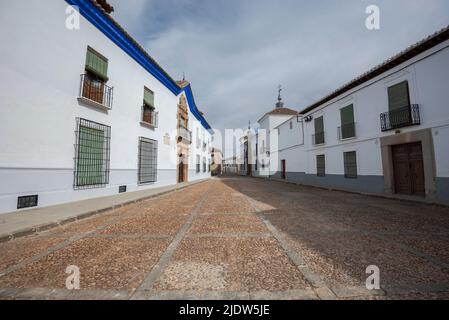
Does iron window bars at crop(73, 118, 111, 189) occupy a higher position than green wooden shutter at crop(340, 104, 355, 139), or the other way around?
green wooden shutter at crop(340, 104, 355, 139)

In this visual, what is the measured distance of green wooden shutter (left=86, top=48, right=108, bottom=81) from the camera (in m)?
7.20

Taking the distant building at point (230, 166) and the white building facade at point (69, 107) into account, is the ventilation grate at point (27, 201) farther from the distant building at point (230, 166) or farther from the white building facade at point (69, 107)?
the distant building at point (230, 166)

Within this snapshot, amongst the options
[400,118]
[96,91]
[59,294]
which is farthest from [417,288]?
[400,118]

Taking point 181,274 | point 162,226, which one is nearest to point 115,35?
point 162,226

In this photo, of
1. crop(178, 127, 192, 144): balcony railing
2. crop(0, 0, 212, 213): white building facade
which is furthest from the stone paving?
crop(178, 127, 192, 144): balcony railing

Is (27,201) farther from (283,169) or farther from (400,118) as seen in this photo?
(283,169)

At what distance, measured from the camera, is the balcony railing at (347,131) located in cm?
1166

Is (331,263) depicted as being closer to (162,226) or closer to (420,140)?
(162,226)

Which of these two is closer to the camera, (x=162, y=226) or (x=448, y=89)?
(x=162, y=226)

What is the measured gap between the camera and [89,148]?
7191 millimetres

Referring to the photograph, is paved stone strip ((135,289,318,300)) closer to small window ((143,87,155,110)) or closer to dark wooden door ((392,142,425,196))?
dark wooden door ((392,142,425,196))

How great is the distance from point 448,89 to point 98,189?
1410 centimetres

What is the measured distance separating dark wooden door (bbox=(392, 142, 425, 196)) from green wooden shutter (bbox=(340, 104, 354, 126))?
3145 mm

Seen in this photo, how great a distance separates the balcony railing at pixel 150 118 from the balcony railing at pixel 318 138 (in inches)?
475
